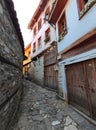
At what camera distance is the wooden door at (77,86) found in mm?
3447

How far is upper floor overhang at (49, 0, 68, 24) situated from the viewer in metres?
4.83

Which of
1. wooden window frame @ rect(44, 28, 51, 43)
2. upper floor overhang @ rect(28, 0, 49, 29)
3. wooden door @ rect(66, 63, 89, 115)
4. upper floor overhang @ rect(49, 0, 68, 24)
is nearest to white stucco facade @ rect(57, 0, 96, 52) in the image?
upper floor overhang @ rect(49, 0, 68, 24)

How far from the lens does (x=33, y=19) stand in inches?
480

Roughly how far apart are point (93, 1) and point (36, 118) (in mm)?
3987

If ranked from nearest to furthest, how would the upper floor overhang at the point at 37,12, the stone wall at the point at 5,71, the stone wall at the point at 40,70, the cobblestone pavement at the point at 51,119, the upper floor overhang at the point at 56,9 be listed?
the stone wall at the point at 5,71 < the cobblestone pavement at the point at 51,119 < the upper floor overhang at the point at 56,9 < the stone wall at the point at 40,70 < the upper floor overhang at the point at 37,12

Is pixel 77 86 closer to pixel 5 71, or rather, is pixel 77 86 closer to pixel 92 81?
pixel 92 81

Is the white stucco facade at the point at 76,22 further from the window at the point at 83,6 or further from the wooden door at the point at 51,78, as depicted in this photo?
the wooden door at the point at 51,78

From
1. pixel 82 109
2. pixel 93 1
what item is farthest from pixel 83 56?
pixel 82 109

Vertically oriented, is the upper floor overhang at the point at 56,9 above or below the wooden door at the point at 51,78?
above

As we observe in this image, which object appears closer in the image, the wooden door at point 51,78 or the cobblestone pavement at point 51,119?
the cobblestone pavement at point 51,119

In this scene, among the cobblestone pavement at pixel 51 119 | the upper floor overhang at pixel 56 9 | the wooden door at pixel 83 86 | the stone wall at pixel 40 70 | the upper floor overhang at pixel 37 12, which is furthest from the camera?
the upper floor overhang at pixel 37 12

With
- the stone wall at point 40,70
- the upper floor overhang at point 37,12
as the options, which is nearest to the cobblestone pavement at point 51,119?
the stone wall at point 40,70

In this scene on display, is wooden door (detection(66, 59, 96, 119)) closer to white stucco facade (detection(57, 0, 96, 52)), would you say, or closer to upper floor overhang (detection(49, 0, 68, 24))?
white stucco facade (detection(57, 0, 96, 52))

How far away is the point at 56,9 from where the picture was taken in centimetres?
523
